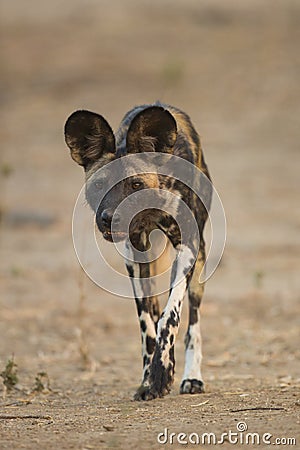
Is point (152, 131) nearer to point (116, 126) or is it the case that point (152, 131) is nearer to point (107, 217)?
point (107, 217)

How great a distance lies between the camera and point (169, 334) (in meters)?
5.09

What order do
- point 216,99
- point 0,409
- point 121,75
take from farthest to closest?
point 121,75, point 216,99, point 0,409

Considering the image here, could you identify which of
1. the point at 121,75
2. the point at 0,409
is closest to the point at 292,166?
the point at 121,75

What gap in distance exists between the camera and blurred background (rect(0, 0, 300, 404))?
28.5 ft

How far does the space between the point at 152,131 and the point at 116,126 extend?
15477 millimetres

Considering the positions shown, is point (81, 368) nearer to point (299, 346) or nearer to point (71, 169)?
point (299, 346)

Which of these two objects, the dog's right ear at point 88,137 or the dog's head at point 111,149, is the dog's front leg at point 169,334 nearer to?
the dog's head at point 111,149

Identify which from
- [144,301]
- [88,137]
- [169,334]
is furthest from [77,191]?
[169,334]

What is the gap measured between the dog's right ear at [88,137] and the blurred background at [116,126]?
5.92 feet

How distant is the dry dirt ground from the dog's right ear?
1436 millimetres

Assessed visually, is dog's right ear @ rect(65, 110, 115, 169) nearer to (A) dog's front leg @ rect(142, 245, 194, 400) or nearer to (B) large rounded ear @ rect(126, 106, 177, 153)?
(B) large rounded ear @ rect(126, 106, 177, 153)

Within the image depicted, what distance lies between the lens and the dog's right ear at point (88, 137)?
16.9 ft

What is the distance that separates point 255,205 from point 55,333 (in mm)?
7058

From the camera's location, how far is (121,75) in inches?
924
